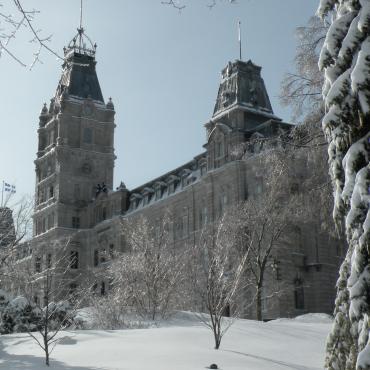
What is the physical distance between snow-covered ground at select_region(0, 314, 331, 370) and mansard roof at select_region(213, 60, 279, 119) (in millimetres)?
31189

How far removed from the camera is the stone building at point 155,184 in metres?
46.8

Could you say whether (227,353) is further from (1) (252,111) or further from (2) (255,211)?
(1) (252,111)

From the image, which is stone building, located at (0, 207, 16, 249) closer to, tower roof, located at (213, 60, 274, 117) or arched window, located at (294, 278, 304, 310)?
arched window, located at (294, 278, 304, 310)

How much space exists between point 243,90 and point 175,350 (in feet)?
129

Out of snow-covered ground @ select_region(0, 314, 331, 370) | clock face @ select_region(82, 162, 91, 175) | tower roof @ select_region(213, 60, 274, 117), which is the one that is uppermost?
tower roof @ select_region(213, 60, 274, 117)

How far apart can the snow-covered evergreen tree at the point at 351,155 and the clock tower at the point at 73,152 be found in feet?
225

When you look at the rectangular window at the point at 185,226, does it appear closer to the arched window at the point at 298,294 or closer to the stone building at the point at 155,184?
the stone building at the point at 155,184

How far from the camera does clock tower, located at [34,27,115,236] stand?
7581 cm

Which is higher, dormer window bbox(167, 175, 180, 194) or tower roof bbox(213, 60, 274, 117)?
tower roof bbox(213, 60, 274, 117)

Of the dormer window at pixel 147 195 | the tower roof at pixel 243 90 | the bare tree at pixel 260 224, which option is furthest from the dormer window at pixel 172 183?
the bare tree at pixel 260 224

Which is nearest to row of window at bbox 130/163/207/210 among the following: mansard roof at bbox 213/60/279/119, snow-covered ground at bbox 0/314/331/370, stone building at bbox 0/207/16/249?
mansard roof at bbox 213/60/279/119

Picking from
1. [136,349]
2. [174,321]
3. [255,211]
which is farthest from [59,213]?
[136,349]

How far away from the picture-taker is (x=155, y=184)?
220 feet

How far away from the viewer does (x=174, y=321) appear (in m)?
27.7
